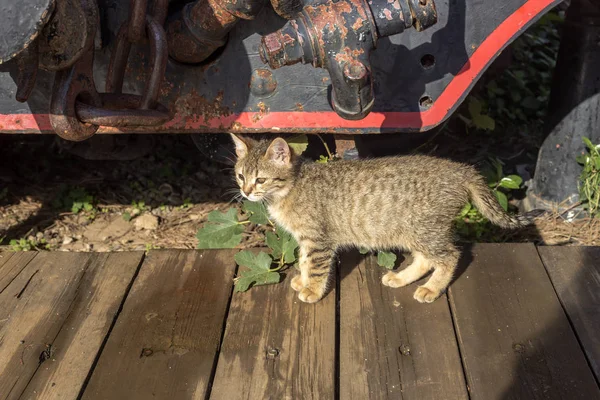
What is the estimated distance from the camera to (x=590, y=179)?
4152 mm

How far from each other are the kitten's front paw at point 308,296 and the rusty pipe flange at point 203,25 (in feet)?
4.03

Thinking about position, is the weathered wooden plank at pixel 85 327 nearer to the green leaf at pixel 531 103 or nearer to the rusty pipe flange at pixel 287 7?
the rusty pipe flange at pixel 287 7

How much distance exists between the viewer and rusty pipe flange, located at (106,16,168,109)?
2.91 m

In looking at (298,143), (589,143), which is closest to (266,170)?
(298,143)

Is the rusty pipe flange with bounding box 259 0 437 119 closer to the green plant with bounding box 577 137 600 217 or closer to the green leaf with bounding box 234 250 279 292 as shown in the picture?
the green leaf with bounding box 234 250 279 292

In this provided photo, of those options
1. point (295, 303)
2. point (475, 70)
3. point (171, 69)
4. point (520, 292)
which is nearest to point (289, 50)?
point (171, 69)

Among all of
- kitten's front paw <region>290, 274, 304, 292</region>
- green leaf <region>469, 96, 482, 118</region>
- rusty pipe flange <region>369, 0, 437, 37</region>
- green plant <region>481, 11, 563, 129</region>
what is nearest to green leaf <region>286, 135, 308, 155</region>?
kitten's front paw <region>290, 274, 304, 292</region>

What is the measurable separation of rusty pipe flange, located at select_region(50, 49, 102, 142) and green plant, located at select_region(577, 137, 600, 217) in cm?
293

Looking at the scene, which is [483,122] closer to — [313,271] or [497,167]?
[497,167]

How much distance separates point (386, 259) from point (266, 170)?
2.64 ft

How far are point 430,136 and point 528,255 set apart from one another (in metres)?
1.13

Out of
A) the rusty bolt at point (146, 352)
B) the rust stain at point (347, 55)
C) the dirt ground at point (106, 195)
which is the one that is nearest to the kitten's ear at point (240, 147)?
the dirt ground at point (106, 195)

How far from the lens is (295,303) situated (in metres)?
3.20

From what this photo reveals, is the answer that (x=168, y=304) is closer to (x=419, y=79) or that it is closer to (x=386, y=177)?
(x=386, y=177)
